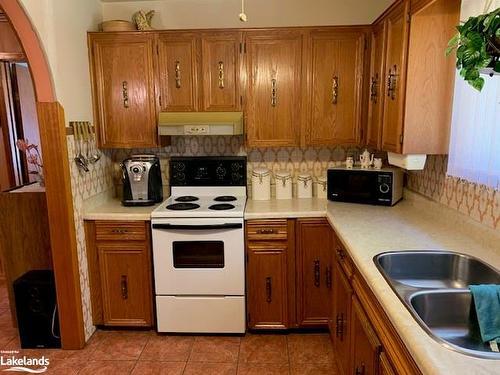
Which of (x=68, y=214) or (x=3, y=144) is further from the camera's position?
(x=3, y=144)

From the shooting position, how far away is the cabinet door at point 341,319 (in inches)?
76.0

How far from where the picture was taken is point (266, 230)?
2.60 m

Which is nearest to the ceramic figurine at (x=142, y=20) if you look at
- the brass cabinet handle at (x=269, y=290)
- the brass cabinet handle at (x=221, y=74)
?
the brass cabinet handle at (x=221, y=74)

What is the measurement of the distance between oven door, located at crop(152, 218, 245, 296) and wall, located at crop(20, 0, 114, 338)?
1.84 feet

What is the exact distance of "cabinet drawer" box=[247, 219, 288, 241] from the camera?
8.50 ft

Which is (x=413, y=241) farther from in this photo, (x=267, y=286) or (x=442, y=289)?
(x=267, y=286)

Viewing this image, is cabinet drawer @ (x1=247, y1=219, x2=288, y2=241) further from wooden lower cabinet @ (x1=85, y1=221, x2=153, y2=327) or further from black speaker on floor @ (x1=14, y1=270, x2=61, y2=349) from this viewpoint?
black speaker on floor @ (x1=14, y1=270, x2=61, y2=349)

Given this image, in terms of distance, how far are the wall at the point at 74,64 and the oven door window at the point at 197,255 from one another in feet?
2.24

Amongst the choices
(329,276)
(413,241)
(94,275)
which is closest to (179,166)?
(94,275)

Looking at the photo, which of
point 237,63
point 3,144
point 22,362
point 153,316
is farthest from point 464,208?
point 3,144

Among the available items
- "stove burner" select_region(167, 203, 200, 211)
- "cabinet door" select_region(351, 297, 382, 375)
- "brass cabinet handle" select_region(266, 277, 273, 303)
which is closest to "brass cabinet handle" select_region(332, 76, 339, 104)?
"stove burner" select_region(167, 203, 200, 211)

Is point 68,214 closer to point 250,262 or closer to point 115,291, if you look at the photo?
point 115,291

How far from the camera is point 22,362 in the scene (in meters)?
2.43

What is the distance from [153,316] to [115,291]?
34 centimetres
